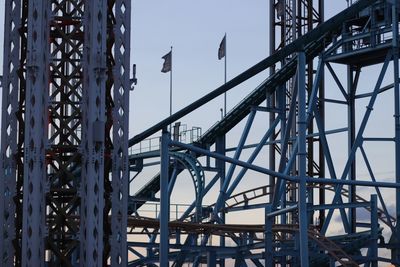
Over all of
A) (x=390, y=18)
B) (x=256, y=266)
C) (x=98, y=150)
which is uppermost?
(x=390, y=18)

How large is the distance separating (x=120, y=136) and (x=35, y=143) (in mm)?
1861

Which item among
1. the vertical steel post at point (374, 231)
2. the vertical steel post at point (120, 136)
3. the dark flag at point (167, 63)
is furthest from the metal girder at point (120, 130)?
the dark flag at point (167, 63)

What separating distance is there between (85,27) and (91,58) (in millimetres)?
752

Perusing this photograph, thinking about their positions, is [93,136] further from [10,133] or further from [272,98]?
[272,98]

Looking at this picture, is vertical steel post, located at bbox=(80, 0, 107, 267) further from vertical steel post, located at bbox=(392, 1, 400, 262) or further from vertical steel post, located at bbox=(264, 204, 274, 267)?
vertical steel post, located at bbox=(392, 1, 400, 262)

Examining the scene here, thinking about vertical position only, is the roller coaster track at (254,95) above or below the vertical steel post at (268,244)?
above

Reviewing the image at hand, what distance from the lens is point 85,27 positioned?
19.9 m

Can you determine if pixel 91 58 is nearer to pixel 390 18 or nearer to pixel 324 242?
pixel 324 242

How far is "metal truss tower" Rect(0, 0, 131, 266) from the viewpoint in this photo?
63.2ft

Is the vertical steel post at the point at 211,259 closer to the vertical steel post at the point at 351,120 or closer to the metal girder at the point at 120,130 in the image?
the vertical steel post at the point at 351,120

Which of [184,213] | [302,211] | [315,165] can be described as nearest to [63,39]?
[302,211]

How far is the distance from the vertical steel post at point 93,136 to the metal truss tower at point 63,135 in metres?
0.02

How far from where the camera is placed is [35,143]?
19.2 meters

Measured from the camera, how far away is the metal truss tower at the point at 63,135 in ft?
63.2
